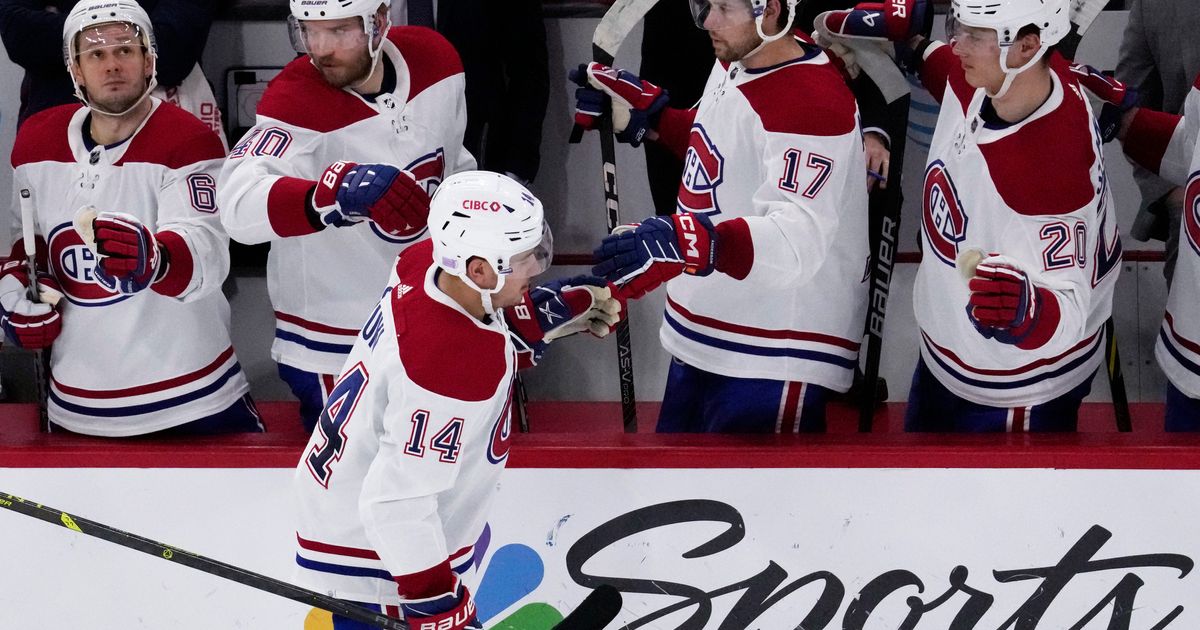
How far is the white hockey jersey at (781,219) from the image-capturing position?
2766 millimetres

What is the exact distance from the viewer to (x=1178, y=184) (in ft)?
10.4

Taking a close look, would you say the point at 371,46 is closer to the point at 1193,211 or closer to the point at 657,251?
the point at 657,251

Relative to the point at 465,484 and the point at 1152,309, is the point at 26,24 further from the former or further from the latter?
the point at 1152,309

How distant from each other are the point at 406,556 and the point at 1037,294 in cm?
123

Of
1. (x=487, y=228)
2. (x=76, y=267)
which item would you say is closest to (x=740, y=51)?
(x=487, y=228)

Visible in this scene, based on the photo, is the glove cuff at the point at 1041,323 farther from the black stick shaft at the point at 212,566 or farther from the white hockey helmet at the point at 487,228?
the black stick shaft at the point at 212,566

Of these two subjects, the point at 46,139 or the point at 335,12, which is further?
the point at 46,139

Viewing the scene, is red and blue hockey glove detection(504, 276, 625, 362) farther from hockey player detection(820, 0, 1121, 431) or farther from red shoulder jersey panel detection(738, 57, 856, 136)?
hockey player detection(820, 0, 1121, 431)

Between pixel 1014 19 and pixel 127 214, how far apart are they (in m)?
1.79

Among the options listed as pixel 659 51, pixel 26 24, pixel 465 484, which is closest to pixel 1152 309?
pixel 659 51

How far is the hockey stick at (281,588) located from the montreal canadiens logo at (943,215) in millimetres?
949

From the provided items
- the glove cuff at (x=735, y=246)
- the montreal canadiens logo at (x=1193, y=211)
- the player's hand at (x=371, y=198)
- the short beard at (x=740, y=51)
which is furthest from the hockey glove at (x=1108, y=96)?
the player's hand at (x=371, y=198)

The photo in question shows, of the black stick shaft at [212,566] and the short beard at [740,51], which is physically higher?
the short beard at [740,51]

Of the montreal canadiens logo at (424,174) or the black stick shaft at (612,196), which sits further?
the black stick shaft at (612,196)
